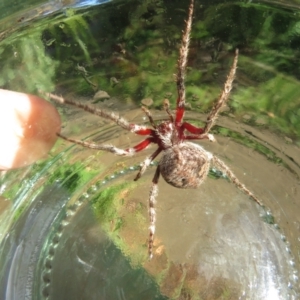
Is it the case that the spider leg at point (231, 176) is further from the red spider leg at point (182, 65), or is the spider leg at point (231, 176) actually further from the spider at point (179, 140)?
the red spider leg at point (182, 65)

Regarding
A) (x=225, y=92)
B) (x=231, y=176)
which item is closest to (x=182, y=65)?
→ (x=225, y=92)

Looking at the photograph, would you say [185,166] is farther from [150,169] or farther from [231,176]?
[150,169]

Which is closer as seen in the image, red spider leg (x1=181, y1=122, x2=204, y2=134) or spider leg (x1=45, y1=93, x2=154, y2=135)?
spider leg (x1=45, y1=93, x2=154, y2=135)

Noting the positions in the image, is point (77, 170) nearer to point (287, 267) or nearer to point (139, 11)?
point (139, 11)

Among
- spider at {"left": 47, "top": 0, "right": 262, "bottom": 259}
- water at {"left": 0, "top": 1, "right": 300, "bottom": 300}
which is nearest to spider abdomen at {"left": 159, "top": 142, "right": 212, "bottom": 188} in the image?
spider at {"left": 47, "top": 0, "right": 262, "bottom": 259}

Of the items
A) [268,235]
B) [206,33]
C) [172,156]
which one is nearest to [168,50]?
[206,33]

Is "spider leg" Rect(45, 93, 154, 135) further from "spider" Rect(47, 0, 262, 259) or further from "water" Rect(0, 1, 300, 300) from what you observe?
"water" Rect(0, 1, 300, 300)
